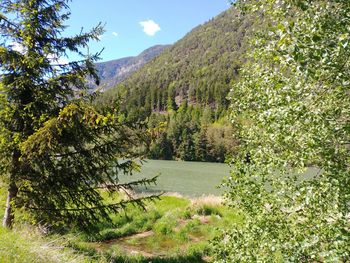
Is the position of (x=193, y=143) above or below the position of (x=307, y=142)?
→ below

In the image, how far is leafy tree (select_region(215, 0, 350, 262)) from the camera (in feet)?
13.9

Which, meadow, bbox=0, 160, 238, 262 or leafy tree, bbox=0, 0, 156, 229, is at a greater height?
leafy tree, bbox=0, 0, 156, 229

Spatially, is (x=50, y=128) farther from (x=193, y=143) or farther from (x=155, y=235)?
(x=193, y=143)

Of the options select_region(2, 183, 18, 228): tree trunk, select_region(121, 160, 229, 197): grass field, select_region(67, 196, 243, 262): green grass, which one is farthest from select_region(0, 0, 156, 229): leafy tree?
select_region(121, 160, 229, 197): grass field

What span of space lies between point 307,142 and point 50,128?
640cm

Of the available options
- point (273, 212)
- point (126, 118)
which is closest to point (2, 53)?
point (126, 118)

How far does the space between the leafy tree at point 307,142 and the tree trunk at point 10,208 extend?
597 cm

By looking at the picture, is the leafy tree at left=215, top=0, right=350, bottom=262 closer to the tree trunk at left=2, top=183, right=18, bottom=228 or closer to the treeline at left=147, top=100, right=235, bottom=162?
the tree trunk at left=2, top=183, right=18, bottom=228

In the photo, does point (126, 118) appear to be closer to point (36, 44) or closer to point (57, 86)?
point (57, 86)

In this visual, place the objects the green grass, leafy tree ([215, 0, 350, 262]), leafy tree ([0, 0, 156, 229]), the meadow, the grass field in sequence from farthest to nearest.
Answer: the grass field, the green grass, the meadow, leafy tree ([0, 0, 156, 229]), leafy tree ([215, 0, 350, 262])

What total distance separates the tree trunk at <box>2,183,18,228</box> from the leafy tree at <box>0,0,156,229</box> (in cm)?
3

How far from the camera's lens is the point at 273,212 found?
21.6ft

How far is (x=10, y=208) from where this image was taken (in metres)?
9.59

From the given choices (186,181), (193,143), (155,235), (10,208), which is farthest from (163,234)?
(193,143)
